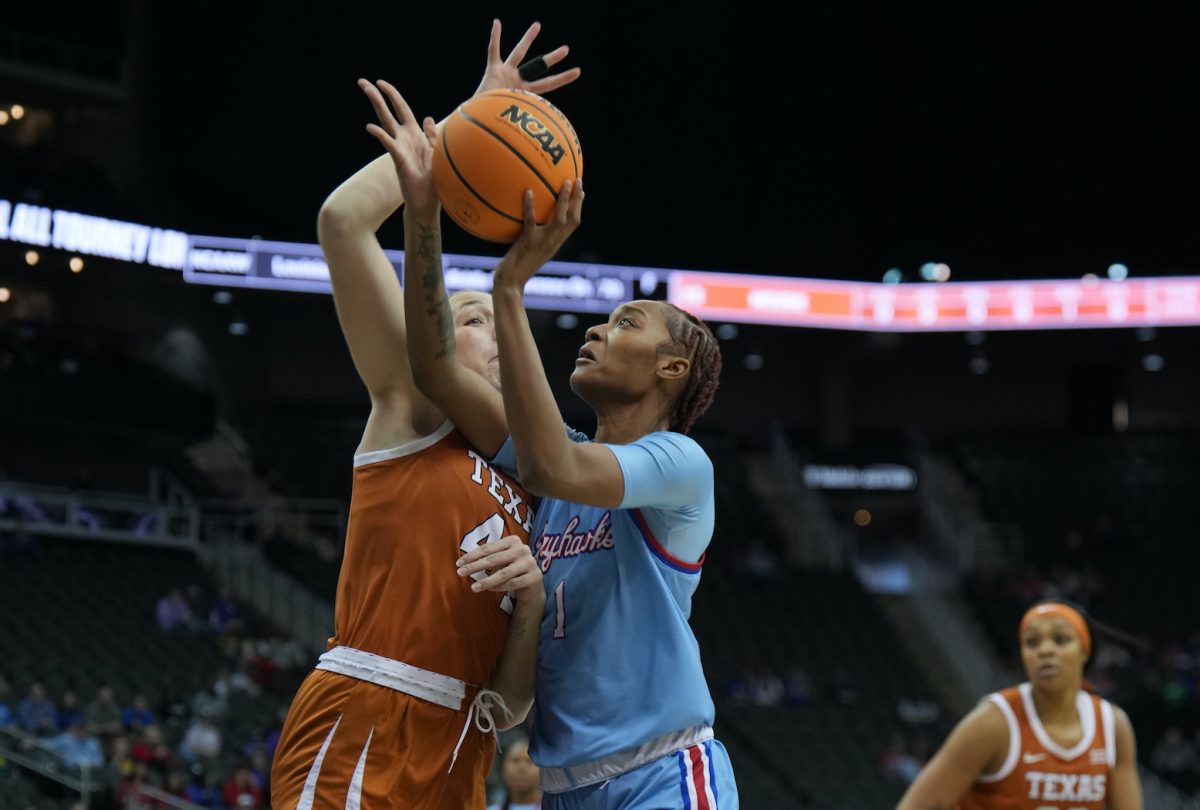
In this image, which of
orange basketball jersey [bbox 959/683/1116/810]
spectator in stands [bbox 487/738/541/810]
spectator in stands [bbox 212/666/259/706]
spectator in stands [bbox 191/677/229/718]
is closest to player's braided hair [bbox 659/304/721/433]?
orange basketball jersey [bbox 959/683/1116/810]

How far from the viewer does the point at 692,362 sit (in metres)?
3.72

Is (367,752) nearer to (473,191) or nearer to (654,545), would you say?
(654,545)

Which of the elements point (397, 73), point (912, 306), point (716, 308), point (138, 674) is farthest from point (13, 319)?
point (912, 306)

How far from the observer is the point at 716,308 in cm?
2688

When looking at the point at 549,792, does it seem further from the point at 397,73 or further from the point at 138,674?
the point at 397,73

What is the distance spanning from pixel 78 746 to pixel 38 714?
0.72 m

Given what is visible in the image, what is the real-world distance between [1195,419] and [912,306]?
24.7 ft

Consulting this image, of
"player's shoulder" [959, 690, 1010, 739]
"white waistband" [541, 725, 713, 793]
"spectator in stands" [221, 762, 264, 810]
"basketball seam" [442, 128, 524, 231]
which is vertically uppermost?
"basketball seam" [442, 128, 524, 231]

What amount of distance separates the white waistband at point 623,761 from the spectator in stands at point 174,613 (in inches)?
605

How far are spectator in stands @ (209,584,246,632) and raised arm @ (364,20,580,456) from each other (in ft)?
51.2

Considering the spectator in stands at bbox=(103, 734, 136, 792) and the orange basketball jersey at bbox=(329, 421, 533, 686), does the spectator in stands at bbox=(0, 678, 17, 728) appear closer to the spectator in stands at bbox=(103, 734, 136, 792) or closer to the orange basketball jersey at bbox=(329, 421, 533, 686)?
the spectator in stands at bbox=(103, 734, 136, 792)

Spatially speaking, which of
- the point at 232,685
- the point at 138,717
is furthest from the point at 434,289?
the point at 232,685

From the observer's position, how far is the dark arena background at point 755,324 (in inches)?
828

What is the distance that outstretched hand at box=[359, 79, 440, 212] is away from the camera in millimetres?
3297
